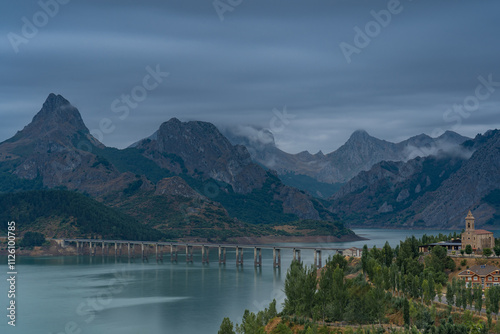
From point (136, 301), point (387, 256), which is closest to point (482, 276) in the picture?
point (387, 256)

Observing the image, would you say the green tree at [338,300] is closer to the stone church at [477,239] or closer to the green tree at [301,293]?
the green tree at [301,293]

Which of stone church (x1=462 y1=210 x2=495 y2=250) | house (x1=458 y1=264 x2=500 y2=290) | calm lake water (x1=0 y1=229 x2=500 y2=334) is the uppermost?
stone church (x1=462 y1=210 x2=495 y2=250)

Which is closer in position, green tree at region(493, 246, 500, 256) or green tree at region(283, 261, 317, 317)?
green tree at region(283, 261, 317, 317)

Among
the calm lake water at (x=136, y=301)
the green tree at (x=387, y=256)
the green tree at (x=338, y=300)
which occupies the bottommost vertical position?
the calm lake water at (x=136, y=301)

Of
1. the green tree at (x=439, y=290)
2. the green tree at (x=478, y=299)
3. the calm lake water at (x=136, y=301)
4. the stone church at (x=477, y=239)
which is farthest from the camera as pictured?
the stone church at (x=477, y=239)

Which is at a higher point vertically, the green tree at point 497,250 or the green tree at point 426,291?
the green tree at point 497,250

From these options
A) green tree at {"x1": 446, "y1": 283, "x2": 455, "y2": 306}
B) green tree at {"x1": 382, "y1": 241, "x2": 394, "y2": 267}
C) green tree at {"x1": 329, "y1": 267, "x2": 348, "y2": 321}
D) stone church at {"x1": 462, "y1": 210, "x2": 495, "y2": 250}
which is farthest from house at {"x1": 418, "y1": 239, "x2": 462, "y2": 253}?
green tree at {"x1": 329, "y1": 267, "x2": 348, "y2": 321}

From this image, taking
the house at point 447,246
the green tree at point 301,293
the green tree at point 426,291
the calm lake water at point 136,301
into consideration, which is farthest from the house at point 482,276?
the calm lake water at point 136,301

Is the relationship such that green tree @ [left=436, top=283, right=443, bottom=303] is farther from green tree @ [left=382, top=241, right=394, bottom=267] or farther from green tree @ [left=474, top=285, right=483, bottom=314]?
green tree @ [left=382, top=241, right=394, bottom=267]

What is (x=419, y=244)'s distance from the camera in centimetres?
14375

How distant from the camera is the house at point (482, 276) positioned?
112438 mm

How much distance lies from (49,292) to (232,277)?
2074 inches

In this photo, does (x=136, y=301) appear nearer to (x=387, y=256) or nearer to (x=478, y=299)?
(x=387, y=256)

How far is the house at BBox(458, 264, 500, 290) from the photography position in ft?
369
